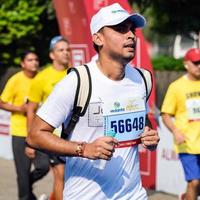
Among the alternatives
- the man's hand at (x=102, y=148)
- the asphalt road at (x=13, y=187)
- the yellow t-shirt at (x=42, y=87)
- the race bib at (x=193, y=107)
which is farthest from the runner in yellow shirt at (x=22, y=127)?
the man's hand at (x=102, y=148)

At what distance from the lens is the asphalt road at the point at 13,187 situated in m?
9.25

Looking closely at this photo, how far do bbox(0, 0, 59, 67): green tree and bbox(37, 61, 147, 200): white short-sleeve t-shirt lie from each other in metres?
12.9

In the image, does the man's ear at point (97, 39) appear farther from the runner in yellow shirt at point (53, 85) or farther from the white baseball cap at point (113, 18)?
the runner in yellow shirt at point (53, 85)

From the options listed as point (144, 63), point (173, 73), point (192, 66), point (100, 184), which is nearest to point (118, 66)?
point (100, 184)

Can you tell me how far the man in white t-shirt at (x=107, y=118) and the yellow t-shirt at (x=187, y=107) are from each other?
3.47m

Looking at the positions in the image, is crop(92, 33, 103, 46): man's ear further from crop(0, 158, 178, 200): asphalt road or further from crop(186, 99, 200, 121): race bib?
crop(0, 158, 178, 200): asphalt road

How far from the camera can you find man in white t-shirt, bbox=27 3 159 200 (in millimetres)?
3980

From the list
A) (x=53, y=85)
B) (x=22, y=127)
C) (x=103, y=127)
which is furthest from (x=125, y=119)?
(x=22, y=127)

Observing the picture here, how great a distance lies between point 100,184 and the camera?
4109 mm

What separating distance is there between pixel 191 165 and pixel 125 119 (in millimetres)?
3618

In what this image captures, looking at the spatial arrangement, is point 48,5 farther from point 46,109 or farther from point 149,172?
point 46,109

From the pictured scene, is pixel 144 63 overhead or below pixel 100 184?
overhead

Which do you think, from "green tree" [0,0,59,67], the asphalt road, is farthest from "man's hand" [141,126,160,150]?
"green tree" [0,0,59,67]

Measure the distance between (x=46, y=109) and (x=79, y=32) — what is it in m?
6.24
